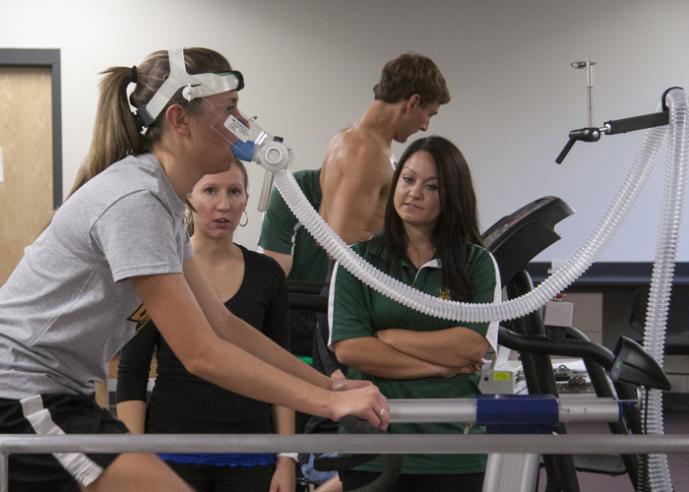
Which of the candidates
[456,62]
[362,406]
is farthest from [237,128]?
[456,62]

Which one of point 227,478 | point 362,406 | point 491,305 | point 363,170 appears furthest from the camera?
point 363,170

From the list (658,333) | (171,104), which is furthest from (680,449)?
(171,104)

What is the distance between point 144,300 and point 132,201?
138 mm

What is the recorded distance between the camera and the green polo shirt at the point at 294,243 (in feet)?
11.1

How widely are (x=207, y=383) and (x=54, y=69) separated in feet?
14.0

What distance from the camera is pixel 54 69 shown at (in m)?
5.90

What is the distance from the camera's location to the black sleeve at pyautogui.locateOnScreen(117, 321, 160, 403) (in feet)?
7.12

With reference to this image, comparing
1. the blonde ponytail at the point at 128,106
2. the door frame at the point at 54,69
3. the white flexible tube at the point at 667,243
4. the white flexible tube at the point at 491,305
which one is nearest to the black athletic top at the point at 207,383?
the white flexible tube at the point at 491,305

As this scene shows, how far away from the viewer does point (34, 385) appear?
4.80ft

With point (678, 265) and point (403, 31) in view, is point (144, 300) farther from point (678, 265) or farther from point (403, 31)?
point (678, 265)

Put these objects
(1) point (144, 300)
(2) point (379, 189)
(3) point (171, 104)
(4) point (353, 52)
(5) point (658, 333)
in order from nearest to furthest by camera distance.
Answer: (1) point (144, 300) → (3) point (171, 104) → (5) point (658, 333) → (2) point (379, 189) → (4) point (353, 52)

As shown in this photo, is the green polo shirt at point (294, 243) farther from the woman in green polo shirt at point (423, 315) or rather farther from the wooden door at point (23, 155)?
the wooden door at point (23, 155)

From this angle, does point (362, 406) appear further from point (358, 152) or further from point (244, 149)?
point (358, 152)

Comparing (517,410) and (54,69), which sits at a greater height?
Result: (54,69)
